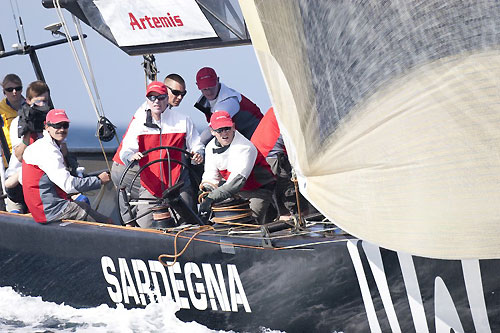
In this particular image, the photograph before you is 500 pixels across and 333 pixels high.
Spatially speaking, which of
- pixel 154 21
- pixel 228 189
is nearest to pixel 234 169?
pixel 228 189

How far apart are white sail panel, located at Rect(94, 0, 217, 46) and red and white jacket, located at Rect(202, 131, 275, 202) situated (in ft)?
2.96

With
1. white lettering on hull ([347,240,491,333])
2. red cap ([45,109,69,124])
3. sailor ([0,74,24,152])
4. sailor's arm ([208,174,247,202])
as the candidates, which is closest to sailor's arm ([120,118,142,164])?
red cap ([45,109,69,124])

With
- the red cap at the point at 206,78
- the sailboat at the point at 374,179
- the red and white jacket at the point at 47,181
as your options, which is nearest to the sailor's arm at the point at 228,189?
the sailboat at the point at 374,179

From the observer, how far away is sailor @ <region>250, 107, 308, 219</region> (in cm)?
530

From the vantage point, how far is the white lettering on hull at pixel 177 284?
4.73 meters

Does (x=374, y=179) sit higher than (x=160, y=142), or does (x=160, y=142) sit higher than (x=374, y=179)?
(x=160, y=142)

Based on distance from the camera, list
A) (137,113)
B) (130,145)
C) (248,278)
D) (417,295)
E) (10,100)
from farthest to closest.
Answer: (10,100)
(137,113)
(130,145)
(248,278)
(417,295)

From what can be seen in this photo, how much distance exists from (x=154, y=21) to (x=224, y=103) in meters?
0.70

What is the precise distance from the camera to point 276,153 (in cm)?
531

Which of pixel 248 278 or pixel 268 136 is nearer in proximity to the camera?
pixel 248 278

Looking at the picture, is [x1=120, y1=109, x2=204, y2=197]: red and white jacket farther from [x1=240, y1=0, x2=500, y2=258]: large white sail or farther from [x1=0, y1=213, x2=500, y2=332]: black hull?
[x1=240, y1=0, x2=500, y2=258]: large white sail

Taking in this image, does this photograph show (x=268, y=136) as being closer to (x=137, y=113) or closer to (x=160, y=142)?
(x=160, y=142)

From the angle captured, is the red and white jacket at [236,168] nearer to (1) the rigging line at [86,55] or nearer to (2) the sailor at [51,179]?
(2) the sailor at [51,179]

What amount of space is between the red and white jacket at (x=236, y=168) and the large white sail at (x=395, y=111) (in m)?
1.09
